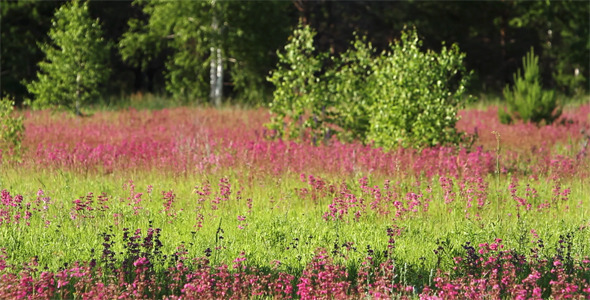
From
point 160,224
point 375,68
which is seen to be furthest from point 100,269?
point 375,68

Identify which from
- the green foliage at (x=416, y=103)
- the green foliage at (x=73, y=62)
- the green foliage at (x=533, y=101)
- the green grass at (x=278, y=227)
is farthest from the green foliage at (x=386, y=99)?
the green foliage at (x=73, y=62)

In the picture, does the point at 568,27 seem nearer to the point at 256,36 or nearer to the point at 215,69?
the point at 256,36

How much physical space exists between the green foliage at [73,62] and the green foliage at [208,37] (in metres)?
5.12

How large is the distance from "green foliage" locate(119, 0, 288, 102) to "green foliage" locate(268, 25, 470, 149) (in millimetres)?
11807

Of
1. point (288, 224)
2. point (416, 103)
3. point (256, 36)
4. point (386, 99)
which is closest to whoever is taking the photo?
point (288, 224)

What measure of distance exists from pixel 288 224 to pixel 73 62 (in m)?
15.3

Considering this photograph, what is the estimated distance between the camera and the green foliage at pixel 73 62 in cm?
1973

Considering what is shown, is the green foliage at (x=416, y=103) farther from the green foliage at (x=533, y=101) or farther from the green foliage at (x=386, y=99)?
the green foliage at (x=533, y=101)

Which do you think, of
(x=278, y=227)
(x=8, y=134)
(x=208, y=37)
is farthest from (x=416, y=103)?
(x=208, y=37)

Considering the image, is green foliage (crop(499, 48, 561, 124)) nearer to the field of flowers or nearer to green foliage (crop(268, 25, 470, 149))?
the field of flowers

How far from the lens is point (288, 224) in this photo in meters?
6.96

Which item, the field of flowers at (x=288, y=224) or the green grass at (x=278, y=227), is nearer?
the field of flowers at (x=288, y=224)

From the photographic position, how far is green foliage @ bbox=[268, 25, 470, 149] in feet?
38.9

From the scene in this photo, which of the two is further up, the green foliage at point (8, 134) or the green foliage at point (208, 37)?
the green foliage at point (208, 37)
